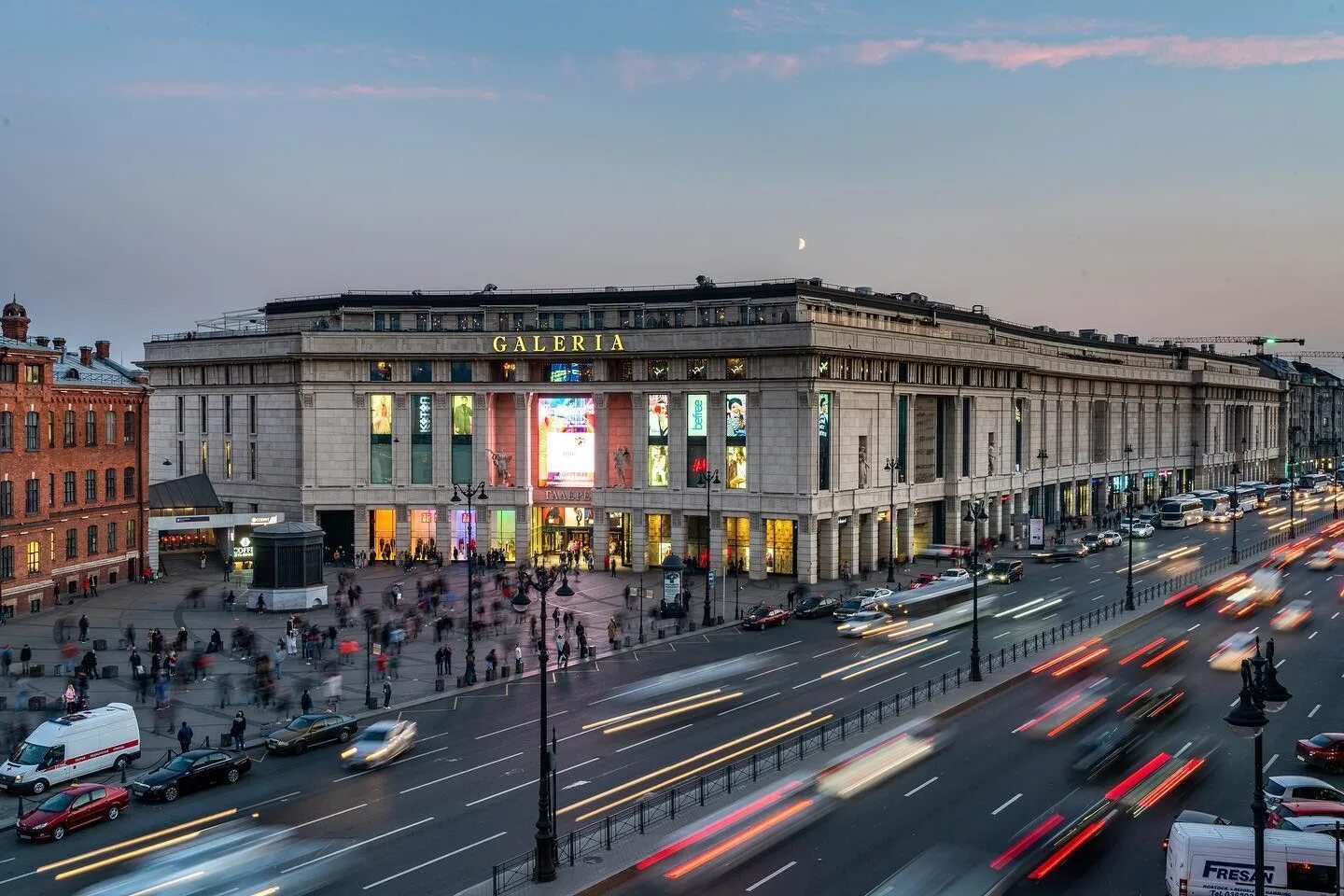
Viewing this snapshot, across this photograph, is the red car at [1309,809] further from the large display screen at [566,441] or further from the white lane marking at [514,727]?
the large display screen at [566,441]

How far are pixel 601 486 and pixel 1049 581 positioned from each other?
103 ft

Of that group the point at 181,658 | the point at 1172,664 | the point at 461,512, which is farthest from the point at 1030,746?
the point at 461,512

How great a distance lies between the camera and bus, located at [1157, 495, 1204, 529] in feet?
365

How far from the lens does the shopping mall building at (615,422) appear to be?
74.2m

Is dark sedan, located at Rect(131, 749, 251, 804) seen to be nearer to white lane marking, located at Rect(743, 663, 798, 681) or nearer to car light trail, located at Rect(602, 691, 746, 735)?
car light trail, located at Rect(602, 691, 746, 735)

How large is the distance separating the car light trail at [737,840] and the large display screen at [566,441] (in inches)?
2091

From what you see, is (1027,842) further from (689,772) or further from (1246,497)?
(1246,497)

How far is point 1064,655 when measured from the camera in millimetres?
48562

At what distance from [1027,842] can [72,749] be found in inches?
1058

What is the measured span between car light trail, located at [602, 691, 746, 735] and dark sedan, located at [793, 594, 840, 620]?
60.7ft

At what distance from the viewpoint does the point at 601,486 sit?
262 feet

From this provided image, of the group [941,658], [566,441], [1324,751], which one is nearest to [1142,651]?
[941,658]

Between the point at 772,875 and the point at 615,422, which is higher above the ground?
the point at 615,422

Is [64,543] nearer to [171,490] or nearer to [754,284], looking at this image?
[171,490]
